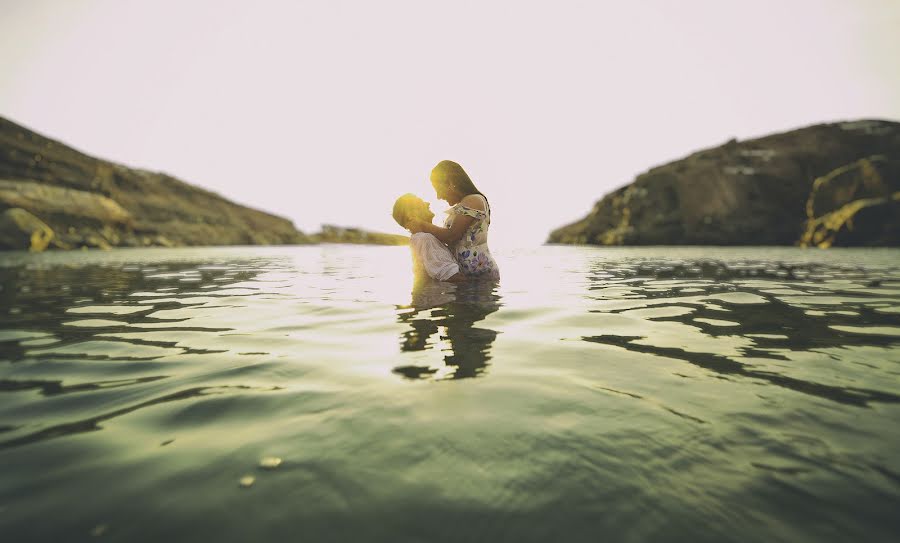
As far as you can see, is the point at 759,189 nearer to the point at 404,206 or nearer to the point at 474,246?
the point at 474,246

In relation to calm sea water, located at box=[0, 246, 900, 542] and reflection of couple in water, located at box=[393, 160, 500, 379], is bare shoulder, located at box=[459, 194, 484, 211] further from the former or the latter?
calm sea water, located at box=[0, 246, 900, 542]

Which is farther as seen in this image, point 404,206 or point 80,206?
point 80,206

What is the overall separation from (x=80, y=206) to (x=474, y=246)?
5716cm

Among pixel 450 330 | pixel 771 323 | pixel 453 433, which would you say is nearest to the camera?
pixel 453 433

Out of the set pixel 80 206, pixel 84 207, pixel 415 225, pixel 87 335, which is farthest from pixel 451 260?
pixel 84 207

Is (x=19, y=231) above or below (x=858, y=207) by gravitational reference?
below

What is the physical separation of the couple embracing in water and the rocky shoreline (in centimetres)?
48

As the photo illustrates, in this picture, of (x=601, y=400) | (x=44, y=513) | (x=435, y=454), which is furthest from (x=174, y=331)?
(x=601, y=400)

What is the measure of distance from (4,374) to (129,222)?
2525 inches

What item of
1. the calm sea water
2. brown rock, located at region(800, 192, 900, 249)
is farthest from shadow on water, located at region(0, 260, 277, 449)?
brown rock, located at region(800, 192, 900, 249)

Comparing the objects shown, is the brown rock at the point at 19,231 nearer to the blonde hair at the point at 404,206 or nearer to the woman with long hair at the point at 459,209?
the blonde hair at the point at 404,206

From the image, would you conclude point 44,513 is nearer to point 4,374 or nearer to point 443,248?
point 4,374

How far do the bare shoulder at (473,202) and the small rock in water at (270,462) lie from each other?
16.1ft

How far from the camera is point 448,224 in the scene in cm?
645
